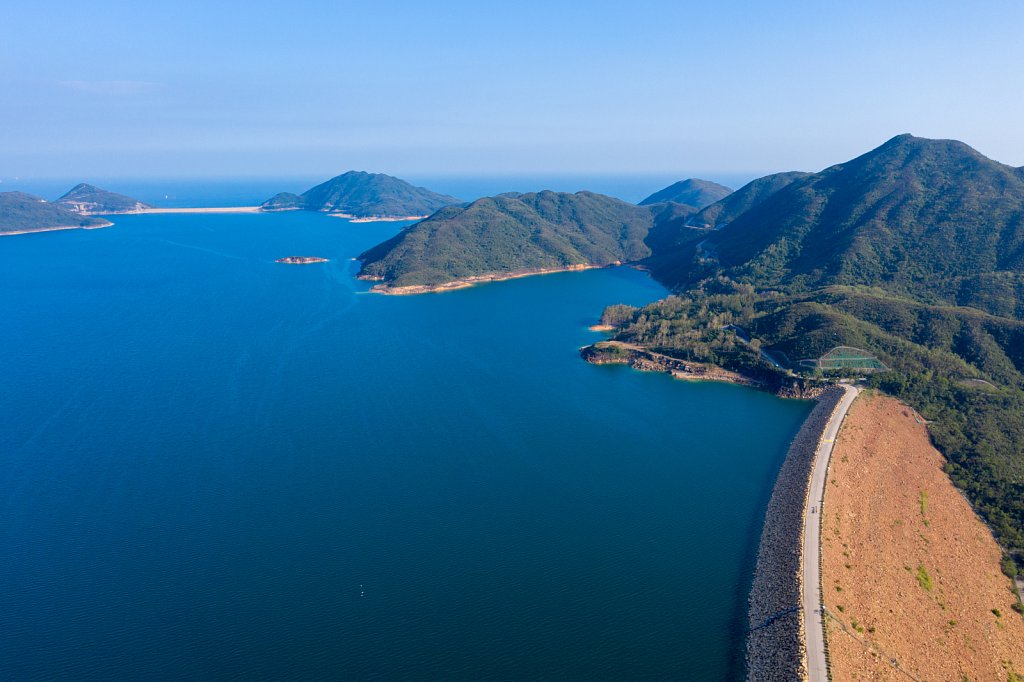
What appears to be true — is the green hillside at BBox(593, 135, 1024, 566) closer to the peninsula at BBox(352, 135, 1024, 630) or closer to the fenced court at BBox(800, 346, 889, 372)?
the peninsula at BBox(352, 135, 1024, 630)

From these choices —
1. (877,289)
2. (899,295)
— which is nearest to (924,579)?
(877,289)

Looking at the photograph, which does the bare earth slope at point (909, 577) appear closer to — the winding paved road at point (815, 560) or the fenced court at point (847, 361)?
the winding paved road at point (815, 560)

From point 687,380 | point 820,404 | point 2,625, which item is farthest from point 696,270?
point 2,625

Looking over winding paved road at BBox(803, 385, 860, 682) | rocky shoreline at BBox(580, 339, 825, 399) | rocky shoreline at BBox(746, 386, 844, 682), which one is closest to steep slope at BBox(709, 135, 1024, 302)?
rocky shoreline at BBox(580, 339, 825, 399)

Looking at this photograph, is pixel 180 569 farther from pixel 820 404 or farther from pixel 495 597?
pixel 820 404

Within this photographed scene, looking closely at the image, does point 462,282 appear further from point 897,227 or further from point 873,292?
point 897,227

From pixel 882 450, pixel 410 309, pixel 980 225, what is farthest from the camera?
pixel 410 309
